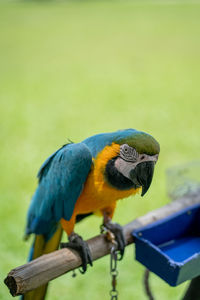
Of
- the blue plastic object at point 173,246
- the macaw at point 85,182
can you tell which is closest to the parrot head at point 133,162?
the macaw at point 85,182

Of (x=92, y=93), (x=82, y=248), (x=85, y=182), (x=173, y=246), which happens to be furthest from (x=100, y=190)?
(x=92, y=93)

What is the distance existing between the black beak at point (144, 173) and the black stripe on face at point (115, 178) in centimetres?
8

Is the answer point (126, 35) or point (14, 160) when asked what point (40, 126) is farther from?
point (126, 35)

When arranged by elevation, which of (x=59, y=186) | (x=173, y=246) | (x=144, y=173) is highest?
(x=144, y=173)

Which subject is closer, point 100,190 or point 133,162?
point 133,162

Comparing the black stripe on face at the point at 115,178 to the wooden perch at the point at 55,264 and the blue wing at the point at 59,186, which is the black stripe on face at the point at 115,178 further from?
the wooden perch at the point at 55,264

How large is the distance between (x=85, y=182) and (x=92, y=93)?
170cm

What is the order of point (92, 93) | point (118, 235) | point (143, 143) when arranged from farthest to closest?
point (92, 93) < point (118, 235) < point (143, 143)

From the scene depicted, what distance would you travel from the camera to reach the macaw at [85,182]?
82cm

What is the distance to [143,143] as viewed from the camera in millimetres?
781

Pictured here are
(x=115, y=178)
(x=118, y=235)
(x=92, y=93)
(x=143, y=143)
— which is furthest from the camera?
(x=92, y=93)

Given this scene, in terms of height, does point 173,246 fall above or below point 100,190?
below

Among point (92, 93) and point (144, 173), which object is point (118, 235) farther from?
point (92, 93)

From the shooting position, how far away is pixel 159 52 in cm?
331
